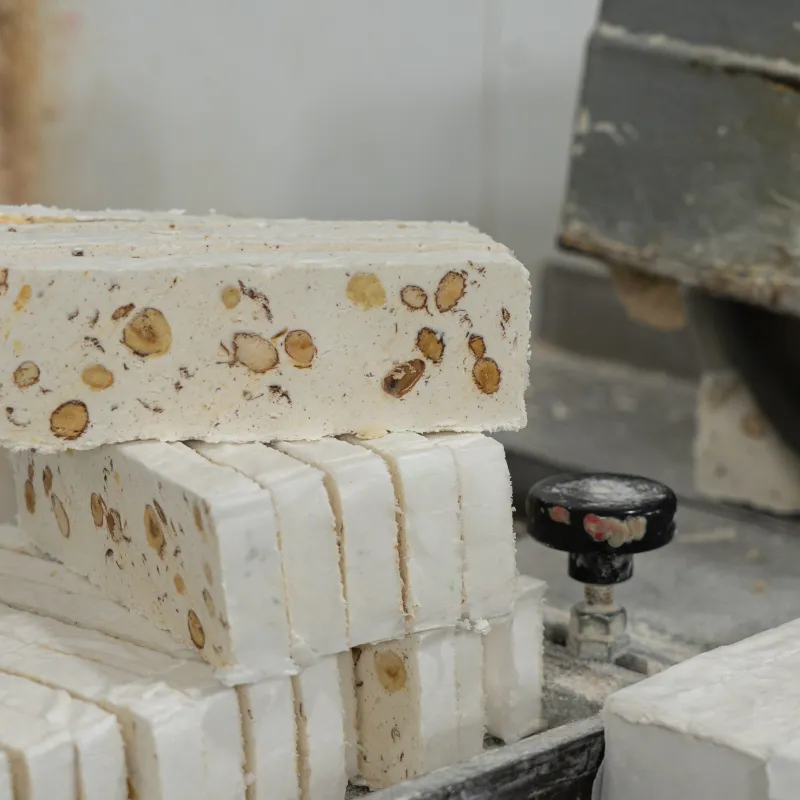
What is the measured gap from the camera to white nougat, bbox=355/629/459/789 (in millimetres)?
1598

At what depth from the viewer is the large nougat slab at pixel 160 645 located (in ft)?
4.85

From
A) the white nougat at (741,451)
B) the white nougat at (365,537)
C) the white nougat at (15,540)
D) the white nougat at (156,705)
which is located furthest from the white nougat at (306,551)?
the white nougat at (741,451)

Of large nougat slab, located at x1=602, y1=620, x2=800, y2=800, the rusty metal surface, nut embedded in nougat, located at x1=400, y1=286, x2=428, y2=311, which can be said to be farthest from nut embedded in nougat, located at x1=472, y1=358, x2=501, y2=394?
the rusty metal surface

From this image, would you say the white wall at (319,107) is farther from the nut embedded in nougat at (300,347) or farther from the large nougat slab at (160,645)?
the nut embedded in nougat at (300,347)

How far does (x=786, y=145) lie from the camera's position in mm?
2387

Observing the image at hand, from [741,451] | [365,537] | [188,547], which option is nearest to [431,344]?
[365,537]

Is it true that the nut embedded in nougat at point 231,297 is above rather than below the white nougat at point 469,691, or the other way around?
above

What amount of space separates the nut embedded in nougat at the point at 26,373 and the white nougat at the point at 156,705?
34 cm

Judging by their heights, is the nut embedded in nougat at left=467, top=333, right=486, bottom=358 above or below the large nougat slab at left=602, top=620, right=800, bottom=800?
above

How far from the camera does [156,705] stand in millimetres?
1397

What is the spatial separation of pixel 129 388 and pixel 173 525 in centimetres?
20

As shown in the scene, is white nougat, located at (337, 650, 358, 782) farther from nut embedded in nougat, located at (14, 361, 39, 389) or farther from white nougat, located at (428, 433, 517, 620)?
nut embedded in nougat, located at (14, 361, 39, 389)

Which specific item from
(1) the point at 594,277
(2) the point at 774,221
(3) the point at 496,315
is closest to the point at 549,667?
(3) the point at 496,315

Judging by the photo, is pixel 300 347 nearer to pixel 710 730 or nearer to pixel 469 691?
pixel 469 691
